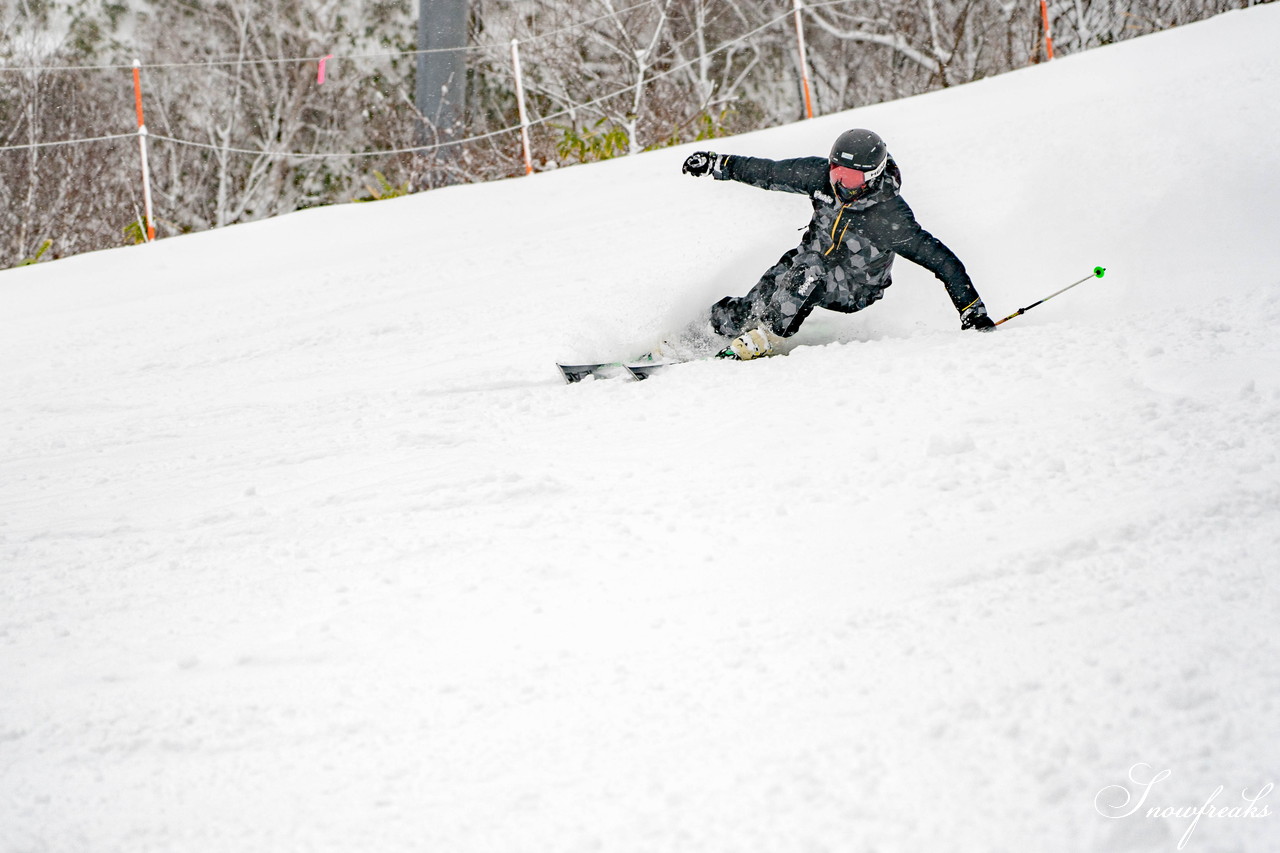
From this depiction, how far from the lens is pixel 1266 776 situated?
1682 millimetres

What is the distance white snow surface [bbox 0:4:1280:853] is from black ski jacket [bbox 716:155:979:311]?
318mm

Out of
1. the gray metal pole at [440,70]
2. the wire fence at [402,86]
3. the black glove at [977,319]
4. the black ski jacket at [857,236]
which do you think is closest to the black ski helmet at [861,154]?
the black ski jacket at [857,236]

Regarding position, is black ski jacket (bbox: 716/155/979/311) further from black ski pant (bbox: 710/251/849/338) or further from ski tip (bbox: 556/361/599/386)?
ski tip (bbox: 556/361/599/386)

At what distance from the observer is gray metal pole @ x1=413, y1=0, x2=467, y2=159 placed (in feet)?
35.7

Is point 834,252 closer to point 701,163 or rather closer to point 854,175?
point 854,175

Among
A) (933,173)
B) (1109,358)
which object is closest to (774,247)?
(933,173)

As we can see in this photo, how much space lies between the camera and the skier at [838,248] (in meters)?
4.29

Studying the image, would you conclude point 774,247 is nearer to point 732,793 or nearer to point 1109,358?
point 1109,358

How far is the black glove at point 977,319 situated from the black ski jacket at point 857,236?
0.9 inches

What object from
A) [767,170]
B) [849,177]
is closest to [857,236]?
[849,177]

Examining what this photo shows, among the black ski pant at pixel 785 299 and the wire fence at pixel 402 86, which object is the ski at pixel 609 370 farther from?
the wire fence at pixel 402 86

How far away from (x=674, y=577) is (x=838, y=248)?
2.43 meters

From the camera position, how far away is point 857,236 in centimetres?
447

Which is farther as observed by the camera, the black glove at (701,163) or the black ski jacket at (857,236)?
the black glove at (701,163)
